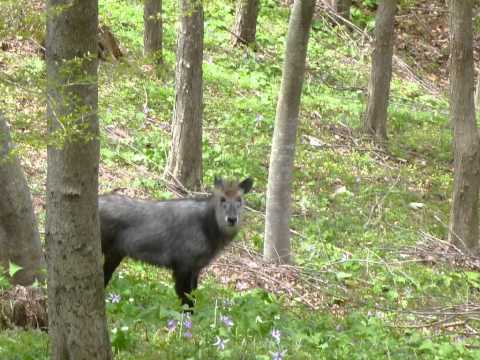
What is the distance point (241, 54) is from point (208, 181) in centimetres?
761

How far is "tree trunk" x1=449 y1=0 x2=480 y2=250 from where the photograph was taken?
12.1 metres

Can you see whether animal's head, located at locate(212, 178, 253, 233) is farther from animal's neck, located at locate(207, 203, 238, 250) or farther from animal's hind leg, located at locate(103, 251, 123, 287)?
animal's hind leg, located at locate(103, 251, 123, 287)

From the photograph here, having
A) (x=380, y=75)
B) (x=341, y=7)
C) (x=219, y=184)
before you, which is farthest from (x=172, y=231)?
(x=341, y=7)

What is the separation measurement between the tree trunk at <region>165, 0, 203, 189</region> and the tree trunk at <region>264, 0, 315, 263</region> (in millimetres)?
2464

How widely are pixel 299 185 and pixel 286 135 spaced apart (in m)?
4.30

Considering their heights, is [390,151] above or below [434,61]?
below

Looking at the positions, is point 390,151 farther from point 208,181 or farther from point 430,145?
point 208,181

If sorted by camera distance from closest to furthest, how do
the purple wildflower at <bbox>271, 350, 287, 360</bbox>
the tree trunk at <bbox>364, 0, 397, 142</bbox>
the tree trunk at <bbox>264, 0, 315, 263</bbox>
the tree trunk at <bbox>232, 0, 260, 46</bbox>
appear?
1. the purple wildflower at <bbox>271, 350, 287, 360</bbox>
2. the tree trunk at <bbox>264, 0, 315, 263</bbox>
3. the tree trunk at <bbox>364, 0, 397, 142</bbox>
4. the tree trunk at <bbox>232, 0, 260, 46</bbox>

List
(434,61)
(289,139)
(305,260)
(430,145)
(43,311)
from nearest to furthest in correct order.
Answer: (43,311)
(289,139)
(305,260)
(430,145)
(434,61)

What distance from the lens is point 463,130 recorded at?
40.7 ft

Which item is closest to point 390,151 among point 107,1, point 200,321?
point 107,1

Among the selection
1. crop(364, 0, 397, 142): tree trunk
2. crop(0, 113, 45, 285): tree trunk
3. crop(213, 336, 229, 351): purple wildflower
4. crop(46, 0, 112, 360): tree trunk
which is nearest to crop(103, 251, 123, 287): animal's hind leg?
crop(0, 113, 45, 285): tree trunk

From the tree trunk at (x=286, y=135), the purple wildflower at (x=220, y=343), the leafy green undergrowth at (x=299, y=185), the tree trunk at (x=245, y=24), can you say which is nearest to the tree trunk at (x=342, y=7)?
the leafy green undergrowth at (x=299, y=185)

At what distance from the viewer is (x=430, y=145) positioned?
18.0 m
